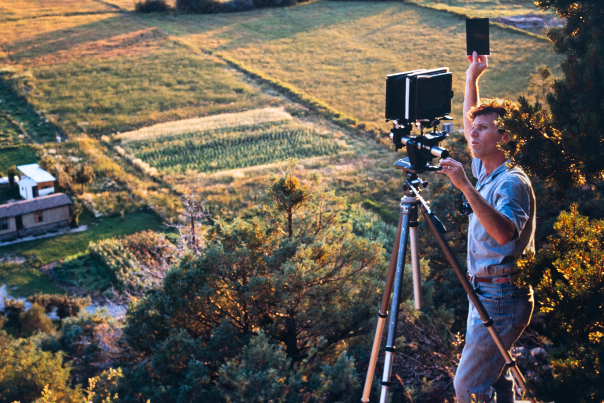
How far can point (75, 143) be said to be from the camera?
68.2ft

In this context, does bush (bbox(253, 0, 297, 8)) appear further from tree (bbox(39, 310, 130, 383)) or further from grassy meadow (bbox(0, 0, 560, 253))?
tree (bbox(39, 310, 130, 383))

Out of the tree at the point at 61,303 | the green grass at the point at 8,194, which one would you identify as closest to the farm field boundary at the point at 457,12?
the green grass at the point at 8,194

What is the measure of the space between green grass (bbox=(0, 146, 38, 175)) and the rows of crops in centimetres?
321

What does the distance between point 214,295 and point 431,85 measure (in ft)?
10.7

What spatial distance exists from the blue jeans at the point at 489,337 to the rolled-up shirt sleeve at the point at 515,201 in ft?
1.29

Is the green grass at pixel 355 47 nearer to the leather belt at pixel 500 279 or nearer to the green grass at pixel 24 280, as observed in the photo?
the green grass at pixel 24 280

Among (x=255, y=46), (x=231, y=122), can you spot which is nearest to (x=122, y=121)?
(x=231, y=122)

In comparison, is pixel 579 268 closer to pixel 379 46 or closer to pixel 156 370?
pixel 156 370

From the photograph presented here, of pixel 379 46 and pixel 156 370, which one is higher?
pixel 379 46

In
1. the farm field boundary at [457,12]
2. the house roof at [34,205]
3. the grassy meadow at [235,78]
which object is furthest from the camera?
the farm field boundary at [457,12]

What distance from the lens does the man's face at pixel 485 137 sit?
3.19 meters

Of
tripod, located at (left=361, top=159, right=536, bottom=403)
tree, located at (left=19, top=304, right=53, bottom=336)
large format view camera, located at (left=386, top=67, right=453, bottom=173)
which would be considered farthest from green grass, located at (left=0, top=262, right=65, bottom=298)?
large format view camera, located at (left=386, top=67, right=453, bottom=173)

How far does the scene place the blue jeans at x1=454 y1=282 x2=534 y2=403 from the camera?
9.78ft

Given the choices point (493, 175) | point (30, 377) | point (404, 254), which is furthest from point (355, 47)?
point (404, 254)
